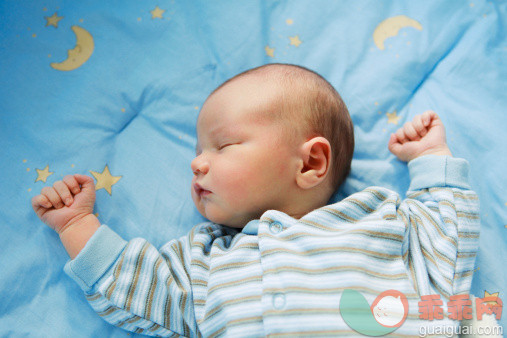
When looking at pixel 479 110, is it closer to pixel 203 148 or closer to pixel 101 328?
pixel 203 148

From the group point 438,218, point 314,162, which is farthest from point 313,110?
point 438,218

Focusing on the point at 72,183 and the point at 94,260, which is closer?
the point at 94,260

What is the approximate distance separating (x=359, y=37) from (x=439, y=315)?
0.98 m

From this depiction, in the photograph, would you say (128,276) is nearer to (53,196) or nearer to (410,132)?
(53,196)

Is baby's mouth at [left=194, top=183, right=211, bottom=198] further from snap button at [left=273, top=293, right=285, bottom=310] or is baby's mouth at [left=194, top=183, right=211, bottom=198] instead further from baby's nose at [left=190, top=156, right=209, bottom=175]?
snap button at [left=273, top=293, right=285, bottom=310]

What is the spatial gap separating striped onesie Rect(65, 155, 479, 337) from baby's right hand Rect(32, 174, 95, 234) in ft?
0.39

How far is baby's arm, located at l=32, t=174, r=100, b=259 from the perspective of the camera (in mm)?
1145

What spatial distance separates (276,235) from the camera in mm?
1062

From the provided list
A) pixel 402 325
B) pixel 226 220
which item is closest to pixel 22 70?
pixel 226 220

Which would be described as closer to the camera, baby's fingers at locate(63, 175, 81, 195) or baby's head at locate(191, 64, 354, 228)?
baby's head at locate(191, 64, 354, 228)

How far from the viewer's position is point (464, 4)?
153cm

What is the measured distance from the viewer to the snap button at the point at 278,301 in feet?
3.13

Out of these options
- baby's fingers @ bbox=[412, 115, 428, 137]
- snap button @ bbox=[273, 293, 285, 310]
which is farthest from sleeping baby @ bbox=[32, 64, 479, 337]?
baby's fingers @ bbox=[412, 115, 428, 137]

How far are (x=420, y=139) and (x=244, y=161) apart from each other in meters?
0.61
